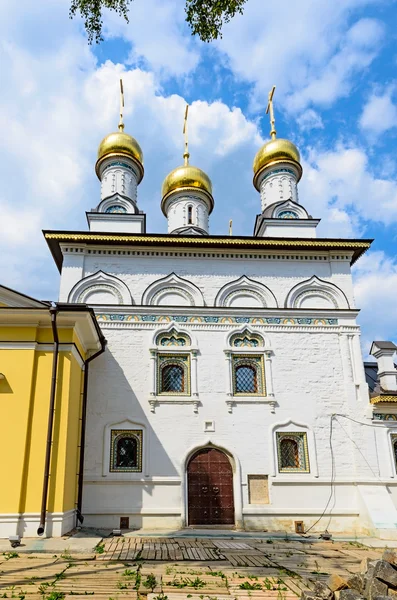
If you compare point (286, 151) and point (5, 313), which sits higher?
point (286, 151)

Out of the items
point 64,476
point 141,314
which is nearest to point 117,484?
point 64,476

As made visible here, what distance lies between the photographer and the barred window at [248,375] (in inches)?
395

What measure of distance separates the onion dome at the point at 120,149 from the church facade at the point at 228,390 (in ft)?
14.5

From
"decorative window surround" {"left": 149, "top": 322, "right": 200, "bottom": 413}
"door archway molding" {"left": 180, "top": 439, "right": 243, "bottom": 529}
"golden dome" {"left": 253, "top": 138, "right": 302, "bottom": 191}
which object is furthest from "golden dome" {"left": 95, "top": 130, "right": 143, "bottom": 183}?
"door archway molding" {"left": 180, "top": 439, "right": 243, "bottom": 529}

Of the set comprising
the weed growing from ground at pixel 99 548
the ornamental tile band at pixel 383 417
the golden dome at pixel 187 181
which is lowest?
the weed growing from ground at pixel 99 548

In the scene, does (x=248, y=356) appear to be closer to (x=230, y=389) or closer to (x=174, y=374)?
(x=230, y=389)

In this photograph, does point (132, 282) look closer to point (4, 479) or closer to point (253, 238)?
point (253, 238)

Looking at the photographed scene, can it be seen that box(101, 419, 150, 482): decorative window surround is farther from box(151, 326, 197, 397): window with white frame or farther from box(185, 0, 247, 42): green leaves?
box(185, 0, 247, 42): green leaves

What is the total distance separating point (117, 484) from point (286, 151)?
10.1 meters

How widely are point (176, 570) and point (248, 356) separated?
17.6 ft

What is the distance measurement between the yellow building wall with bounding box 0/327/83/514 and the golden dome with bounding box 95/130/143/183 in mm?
7727

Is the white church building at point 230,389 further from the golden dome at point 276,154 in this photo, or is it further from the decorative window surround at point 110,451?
the golden dome at point 276,154

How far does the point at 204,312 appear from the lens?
1042 centimetres

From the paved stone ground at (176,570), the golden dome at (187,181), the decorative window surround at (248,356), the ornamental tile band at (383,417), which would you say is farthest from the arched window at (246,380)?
the golden dome at (187,181)
